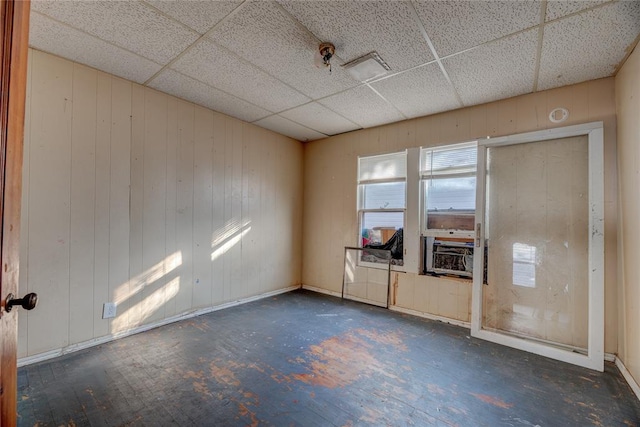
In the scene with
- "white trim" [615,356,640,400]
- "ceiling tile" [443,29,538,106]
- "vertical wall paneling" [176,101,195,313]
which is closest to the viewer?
"white trim" [615,356,640,400]

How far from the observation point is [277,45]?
2.23 metres

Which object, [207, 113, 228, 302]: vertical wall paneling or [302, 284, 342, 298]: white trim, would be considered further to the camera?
[302, 284, 342, 298]: white trim

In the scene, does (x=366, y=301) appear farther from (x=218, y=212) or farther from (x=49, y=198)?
(x=49, y=198)

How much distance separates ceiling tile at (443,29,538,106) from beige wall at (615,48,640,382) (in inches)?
26.2

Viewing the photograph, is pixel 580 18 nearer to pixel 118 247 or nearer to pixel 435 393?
pixel 435 393

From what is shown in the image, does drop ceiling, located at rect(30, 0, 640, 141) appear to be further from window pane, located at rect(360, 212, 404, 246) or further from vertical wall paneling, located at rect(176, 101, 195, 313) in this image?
window pane, located at rect(360, 212, 404, 246)

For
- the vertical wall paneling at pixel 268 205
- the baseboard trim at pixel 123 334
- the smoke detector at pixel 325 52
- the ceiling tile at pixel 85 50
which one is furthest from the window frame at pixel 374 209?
the ceiling tile at pixel 85 50

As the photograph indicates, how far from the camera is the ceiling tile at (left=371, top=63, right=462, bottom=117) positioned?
263cm

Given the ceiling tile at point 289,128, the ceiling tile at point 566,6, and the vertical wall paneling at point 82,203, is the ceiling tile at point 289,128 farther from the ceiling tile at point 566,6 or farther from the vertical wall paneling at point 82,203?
the ceiling tile at point 566,6

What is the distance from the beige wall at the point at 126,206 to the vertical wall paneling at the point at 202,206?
1 centimetres

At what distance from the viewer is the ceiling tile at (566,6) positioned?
1.73 m

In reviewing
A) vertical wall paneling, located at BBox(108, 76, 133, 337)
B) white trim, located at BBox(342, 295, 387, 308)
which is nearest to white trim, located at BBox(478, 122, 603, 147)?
white trim, located at BBox(342, 295, 387, 308)

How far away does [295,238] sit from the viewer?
15.9 feet

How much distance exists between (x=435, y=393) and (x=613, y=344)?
181cm
